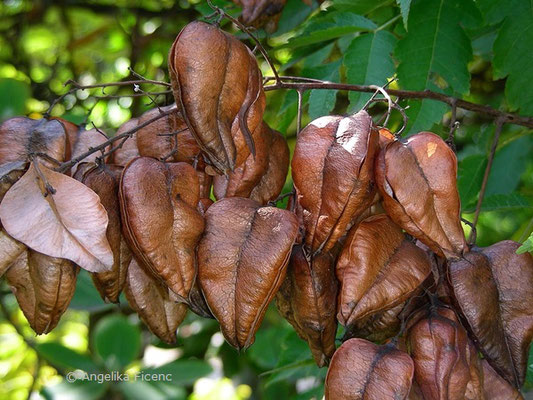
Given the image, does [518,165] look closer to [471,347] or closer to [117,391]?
[471,347]

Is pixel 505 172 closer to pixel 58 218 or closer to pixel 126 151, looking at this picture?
pixel 126 151

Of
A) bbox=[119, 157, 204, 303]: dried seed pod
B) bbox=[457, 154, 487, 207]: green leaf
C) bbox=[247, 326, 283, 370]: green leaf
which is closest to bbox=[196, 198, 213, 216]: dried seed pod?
bbox=[119, 157, 204, 303]: dried seed pod

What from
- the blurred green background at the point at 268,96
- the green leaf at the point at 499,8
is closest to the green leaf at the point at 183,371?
the blurred green background at the point at 268,96

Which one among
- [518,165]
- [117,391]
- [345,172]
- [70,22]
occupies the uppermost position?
[345,172]

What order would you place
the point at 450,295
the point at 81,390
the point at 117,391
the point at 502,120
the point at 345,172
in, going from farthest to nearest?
the point at 117,391, the point at 81,390, the point at 502,120, the point at 450,295, the point at 345,172

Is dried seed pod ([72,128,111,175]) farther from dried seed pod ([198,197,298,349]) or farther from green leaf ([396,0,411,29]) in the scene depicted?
green leaf ([396,0,411,29])

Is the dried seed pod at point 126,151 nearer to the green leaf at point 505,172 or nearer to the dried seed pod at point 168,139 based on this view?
the dried seed pod at point 168,139

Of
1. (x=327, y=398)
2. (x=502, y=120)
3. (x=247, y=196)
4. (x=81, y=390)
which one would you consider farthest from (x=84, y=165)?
(x=81, y=390)
